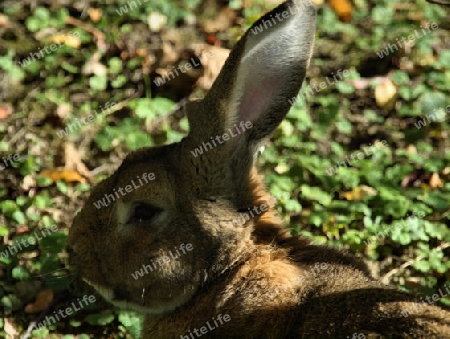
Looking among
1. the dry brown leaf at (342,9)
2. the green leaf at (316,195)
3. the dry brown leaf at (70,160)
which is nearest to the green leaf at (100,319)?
the dry brown leaf at (70,160)

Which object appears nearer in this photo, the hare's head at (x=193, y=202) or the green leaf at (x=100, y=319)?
the hare's head at (x=193, y=202)

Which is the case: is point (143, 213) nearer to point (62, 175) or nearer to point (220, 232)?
point (220, 232)

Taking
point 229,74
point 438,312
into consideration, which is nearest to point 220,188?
point 229,74

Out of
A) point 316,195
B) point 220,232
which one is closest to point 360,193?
point 316,195

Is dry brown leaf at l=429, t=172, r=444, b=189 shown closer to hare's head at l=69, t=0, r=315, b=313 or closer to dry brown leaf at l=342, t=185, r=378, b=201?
dry brown leaf at l=342, t=185, r=378, b=201

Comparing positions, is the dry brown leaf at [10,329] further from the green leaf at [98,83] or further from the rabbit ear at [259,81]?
the green leaf at [98,83]

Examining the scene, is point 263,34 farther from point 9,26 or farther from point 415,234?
point 9,26

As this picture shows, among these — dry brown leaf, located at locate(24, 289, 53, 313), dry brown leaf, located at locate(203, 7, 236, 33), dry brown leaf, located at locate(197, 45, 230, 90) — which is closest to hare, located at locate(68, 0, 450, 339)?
dry brown leaf, located at locate(24, 289, 53, 313)
